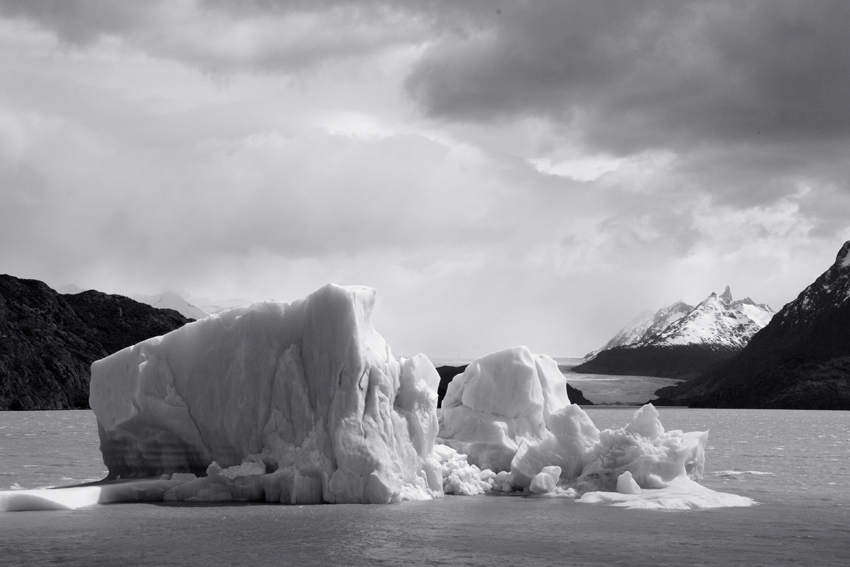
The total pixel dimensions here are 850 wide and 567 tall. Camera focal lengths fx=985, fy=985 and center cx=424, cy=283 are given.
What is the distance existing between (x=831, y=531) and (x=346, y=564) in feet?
37.5

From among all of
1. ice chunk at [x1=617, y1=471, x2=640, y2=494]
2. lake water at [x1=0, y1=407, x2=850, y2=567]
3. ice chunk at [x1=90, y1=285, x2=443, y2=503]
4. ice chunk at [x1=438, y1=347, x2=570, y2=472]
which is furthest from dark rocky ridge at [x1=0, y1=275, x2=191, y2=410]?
ice chunk at [x1=617, y1=471, x2=640, y2=494]

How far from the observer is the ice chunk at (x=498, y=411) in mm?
30344

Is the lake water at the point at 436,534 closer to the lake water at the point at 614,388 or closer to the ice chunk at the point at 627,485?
the ice chunk at the point at 627,485

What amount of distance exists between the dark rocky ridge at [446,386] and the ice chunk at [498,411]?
100.0 metres

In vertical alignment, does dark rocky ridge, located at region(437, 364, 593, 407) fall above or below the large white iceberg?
above

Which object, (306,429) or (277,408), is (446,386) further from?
(306,429)

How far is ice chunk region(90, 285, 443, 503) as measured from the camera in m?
24.4

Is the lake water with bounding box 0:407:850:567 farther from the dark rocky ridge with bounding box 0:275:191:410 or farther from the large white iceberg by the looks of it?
the dark rocky ridge with bounding box 0:275:191:410

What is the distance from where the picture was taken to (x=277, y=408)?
2533 centimetres

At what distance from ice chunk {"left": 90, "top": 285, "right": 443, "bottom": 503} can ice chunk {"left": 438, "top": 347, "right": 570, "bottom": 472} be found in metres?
3.70

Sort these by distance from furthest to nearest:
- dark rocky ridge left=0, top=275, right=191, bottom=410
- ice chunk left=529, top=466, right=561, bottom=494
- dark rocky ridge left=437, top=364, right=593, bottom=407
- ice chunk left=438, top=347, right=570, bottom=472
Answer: dark rocky ridge left=437, top=364, right=593, bottom=407
dark rocky ridge left=0, top=275, right=191, bottom=410
ice chunk left=438, top=347, right=570, bottom=472
ice chunk left=529, top=466, right=561, bottom=494

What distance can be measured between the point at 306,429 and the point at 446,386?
112 metres

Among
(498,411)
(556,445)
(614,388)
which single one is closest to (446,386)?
(614,388)

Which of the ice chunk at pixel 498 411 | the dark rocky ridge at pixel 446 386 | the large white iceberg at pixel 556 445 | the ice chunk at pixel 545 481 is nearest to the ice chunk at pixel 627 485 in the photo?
the large white iceberg at pixel 556 445
